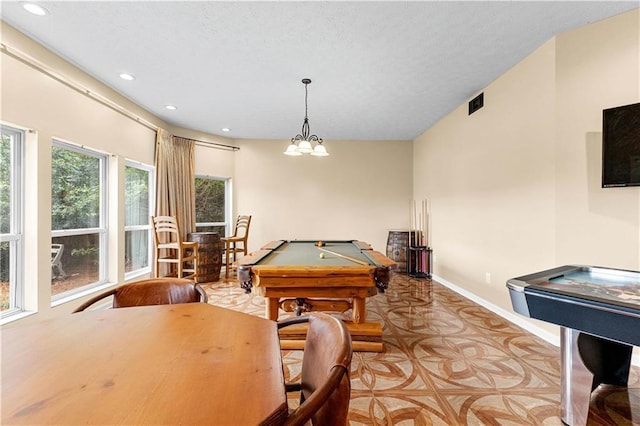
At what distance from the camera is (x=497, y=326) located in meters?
2.90

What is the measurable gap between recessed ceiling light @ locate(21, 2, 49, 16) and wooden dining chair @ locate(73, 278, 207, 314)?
87.6 inches

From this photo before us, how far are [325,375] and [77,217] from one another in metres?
3.66

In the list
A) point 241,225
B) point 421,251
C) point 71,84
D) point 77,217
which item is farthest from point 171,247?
point 421,251

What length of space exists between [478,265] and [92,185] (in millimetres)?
4787

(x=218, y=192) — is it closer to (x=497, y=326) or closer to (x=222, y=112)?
(x=222, y=112)

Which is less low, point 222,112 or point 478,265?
point 222,112

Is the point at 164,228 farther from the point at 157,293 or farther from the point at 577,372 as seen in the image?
the point at 577,372

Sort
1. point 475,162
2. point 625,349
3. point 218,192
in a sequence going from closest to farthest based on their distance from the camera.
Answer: point 625,349
point 475,162
point 218,192

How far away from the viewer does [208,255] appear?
15.3 feet

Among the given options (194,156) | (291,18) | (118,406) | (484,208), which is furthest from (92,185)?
(484,208)

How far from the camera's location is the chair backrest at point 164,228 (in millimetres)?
4027

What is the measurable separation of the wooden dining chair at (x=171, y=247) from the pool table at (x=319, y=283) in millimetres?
1850

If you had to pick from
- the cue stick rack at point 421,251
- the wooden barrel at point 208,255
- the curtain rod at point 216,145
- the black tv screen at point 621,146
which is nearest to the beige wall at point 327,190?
the curtain rod at point 216,145

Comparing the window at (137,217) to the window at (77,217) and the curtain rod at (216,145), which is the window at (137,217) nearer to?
the window at (77,217)
